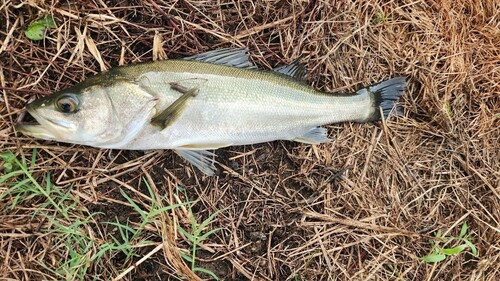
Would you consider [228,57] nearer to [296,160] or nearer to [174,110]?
[174,110]

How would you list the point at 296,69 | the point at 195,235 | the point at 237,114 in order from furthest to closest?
1. the point at 296,69
2. the point at 195,235
3. the point at 237,114

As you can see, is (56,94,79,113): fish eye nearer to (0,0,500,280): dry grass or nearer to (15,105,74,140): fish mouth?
(15,105,74,140): fish mouth

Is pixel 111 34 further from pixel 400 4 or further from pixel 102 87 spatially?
pixel 400 4

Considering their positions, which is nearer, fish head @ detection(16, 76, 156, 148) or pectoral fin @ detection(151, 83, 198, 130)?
fish head @ detection(16, 76, 156, 148)

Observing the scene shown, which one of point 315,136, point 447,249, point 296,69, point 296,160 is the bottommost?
point 447,249

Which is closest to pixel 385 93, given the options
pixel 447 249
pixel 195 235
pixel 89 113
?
pixel 447 249

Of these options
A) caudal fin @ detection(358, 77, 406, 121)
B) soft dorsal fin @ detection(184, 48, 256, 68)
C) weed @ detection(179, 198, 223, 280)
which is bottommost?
weed @ detection(179, 198, 223, 280)

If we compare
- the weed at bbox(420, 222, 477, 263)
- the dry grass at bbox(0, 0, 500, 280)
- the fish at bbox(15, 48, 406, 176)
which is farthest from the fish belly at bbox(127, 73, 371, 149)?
the weed at bbox(420, 222, 477, 263)
